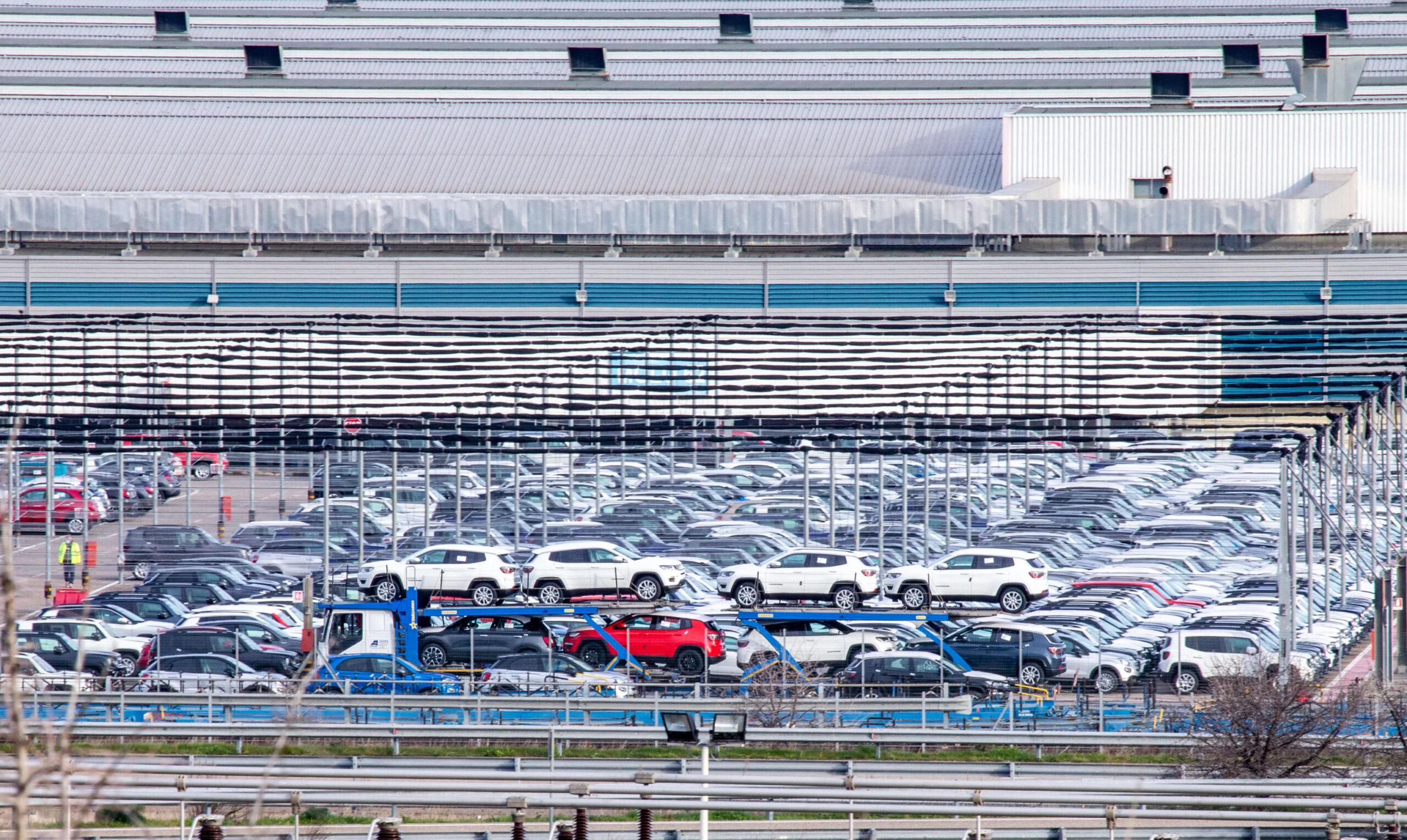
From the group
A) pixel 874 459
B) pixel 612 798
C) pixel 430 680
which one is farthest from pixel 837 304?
pixel 612 798

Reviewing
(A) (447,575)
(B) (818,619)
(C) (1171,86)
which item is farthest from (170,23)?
(B) (818,619)

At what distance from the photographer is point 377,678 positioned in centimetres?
2528

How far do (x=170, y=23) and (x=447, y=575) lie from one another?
Answer: 1418 inches

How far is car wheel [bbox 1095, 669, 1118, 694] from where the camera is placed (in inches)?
1020

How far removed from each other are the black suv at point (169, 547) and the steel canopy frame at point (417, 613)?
6.97 metres

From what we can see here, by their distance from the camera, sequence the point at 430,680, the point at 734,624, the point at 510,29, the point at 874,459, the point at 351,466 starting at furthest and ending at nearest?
the point at 510,29, the point at 874,459, the point at 351,466, the point at 734,624, the point at 430,680

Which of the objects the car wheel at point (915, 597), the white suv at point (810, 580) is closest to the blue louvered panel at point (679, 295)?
the white suv at point (810, 580)

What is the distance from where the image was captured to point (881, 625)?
27.5 meters

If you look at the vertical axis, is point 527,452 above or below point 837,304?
below

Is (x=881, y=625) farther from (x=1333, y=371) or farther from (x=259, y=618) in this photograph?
(x=1333, y=371)

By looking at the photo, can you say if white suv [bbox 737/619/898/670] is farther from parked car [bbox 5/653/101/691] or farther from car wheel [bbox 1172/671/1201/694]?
parked car [bbox 5/653/101/691]

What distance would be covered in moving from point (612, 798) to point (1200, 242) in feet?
107

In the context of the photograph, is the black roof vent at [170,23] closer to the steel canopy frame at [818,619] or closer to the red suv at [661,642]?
the red suv at [661,642]

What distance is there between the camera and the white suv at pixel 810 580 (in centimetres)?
2802
